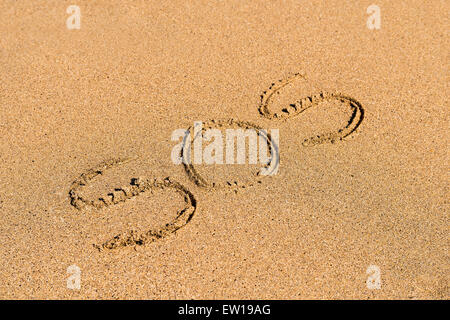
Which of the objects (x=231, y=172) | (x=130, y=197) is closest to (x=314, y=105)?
(x=231, y=172)

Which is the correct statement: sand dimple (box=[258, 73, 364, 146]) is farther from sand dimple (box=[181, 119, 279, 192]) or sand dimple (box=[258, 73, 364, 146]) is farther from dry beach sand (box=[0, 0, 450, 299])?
sand dimple (box=[181, 119, 279, 192])

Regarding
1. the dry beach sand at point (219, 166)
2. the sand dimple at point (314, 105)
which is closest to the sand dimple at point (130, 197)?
the dry beach sand at point (219, 166)

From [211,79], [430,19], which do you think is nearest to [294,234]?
[211,79]

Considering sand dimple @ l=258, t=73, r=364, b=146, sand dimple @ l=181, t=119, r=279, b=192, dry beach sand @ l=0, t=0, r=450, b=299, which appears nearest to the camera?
dry beach sand @ l=0, t=0, r=450, b=299

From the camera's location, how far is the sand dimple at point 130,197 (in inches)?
97.6

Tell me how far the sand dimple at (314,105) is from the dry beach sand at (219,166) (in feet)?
0.03

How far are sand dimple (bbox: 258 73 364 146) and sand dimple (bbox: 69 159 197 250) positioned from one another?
2.75 feet

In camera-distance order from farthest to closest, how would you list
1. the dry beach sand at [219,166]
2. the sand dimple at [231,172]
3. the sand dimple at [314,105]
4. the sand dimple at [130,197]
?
the sand dimple at [314,105] < the sand dimple at [231,172] < the sand dimple at [130,197] < the dry beach sand at [219,166]

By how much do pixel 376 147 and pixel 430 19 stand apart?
1.51m

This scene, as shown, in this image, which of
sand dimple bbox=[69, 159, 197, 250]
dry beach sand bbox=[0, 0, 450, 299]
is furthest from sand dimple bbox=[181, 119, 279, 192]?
sand dimple bbox=[69, 159, 197, 250]

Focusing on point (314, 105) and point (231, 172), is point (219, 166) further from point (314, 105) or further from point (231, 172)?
point (314, 105)

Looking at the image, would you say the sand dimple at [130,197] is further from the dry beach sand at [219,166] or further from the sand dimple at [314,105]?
the sand dimple at [314,105]

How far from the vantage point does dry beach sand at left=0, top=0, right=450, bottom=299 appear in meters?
A: 2.36

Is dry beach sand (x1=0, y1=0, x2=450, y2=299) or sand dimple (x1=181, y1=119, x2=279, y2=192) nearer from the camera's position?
dry beach sand (x1=0, y1=0, x2=450, y2=299)
